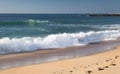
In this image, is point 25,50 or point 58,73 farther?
point 25,50

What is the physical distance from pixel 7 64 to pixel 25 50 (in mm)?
4371

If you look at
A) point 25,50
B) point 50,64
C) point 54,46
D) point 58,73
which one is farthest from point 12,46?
point 58,73

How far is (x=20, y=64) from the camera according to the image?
1091 centimetres

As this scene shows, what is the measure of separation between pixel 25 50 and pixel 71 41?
478 centimetres

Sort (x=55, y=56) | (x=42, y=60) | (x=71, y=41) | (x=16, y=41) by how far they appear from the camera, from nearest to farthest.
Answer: (x=42, y=60) < (x=55, y=56) < (x=16, y=41) < (x=71, y=41)

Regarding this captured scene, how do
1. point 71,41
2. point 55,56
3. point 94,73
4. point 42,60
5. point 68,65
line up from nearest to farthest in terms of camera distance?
point 94,73 < point 68,65 < point 42,60 < point 55,56 < point 71,41

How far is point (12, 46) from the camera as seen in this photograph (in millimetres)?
15328

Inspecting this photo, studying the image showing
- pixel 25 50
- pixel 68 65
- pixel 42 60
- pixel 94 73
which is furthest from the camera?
pixel 25 50

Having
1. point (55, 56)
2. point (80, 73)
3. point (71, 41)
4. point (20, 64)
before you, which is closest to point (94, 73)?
point (80, 73)

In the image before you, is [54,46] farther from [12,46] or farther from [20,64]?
[20,64]

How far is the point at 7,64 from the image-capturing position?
425 inches

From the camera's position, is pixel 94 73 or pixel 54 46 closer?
pixel 94 73

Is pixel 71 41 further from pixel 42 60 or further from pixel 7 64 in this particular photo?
pixel 7 64

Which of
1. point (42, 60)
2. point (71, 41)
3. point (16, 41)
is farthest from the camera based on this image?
point (71, 41)
